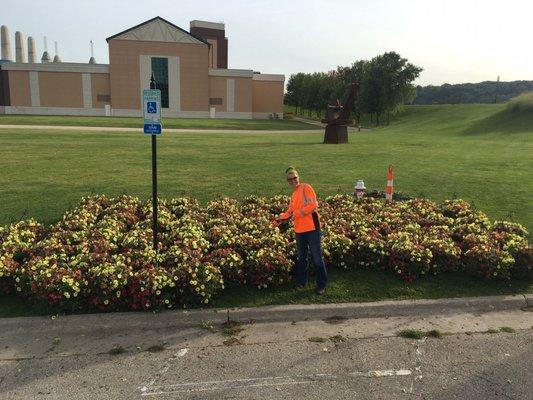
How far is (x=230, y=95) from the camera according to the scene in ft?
222

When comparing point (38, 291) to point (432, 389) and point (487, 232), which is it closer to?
point (432, 389)

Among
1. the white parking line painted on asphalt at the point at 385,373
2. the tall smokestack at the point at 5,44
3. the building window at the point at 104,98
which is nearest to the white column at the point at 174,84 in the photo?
the building window at the point at 104,98

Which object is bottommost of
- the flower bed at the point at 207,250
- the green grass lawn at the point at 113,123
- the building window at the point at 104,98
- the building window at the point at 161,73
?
the flower bed at the point at 207,250

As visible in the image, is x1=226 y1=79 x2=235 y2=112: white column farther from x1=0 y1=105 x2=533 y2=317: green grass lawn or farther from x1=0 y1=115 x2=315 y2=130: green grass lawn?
x1=0 y1=105 x2=533 y2=317: green grass lawn

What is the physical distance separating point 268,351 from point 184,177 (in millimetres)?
8888

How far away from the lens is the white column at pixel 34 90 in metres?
61.9

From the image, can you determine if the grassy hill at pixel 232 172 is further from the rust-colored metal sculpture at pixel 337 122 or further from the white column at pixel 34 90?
the white column at pixel 34 90

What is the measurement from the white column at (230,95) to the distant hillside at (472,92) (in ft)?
188

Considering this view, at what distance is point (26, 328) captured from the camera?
17.3 feet

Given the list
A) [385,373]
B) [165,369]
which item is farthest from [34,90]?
[385,373]

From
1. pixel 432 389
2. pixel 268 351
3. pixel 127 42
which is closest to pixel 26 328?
pixel 268 351

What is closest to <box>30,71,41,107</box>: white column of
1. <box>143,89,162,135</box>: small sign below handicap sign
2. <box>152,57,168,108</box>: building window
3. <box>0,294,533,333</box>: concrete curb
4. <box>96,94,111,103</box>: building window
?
<box>96,94,111,103</box>: building window

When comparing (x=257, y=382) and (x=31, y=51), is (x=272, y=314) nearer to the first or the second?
(x=257, y=382)

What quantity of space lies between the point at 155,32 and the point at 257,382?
64596 millimetres
